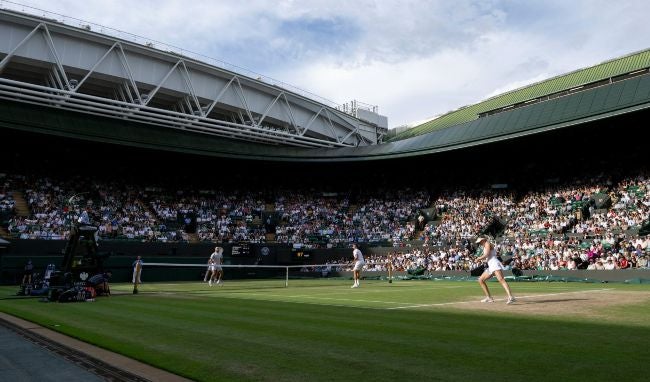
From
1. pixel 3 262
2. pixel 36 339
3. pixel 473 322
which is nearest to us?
pixel 36 339

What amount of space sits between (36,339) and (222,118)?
137ft

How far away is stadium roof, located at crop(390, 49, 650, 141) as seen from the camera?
44125mm

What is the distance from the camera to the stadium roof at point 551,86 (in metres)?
44.1

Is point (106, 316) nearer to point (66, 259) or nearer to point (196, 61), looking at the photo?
point (66, 259)

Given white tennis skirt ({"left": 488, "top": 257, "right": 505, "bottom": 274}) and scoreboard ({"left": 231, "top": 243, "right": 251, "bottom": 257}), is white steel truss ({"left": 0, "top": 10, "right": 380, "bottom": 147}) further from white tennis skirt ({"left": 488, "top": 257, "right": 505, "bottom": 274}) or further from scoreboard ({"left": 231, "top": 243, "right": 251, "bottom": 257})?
white tennis skirt ({"left": 488, "top": 257, "right": 505, "bottom": 274})

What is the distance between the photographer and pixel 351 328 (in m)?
9.16

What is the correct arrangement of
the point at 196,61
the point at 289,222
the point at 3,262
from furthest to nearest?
1. the point at 289,222
2. the point at 196,61
3. the point at 3,262

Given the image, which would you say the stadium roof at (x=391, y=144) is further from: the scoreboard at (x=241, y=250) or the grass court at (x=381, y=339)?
the grass court at (x=381, y=339)

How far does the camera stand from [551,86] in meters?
49.0

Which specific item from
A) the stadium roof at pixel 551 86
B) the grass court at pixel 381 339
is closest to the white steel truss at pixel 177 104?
the stadium roof at pixel 551 86

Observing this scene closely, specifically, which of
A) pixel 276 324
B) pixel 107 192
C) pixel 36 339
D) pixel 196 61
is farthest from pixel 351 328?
pixel 107 192

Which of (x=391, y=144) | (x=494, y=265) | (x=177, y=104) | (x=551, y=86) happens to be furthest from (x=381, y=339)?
(x=551, y=86)

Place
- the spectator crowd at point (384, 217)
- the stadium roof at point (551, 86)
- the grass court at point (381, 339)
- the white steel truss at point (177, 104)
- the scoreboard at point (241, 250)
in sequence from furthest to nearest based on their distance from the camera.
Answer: the stadium roof at point (551, 86) < the scoreboard at point (241, 250) < the white steel truss at point (177, 104) < the spectator crowd at point (384, 217) < the grass court at point (381, 339)

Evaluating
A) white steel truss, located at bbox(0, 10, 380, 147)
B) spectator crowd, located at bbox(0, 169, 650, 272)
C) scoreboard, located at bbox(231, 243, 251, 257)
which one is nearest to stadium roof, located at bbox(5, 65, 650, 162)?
white steel truss, located at bbox(0, 10, 380, 147)
